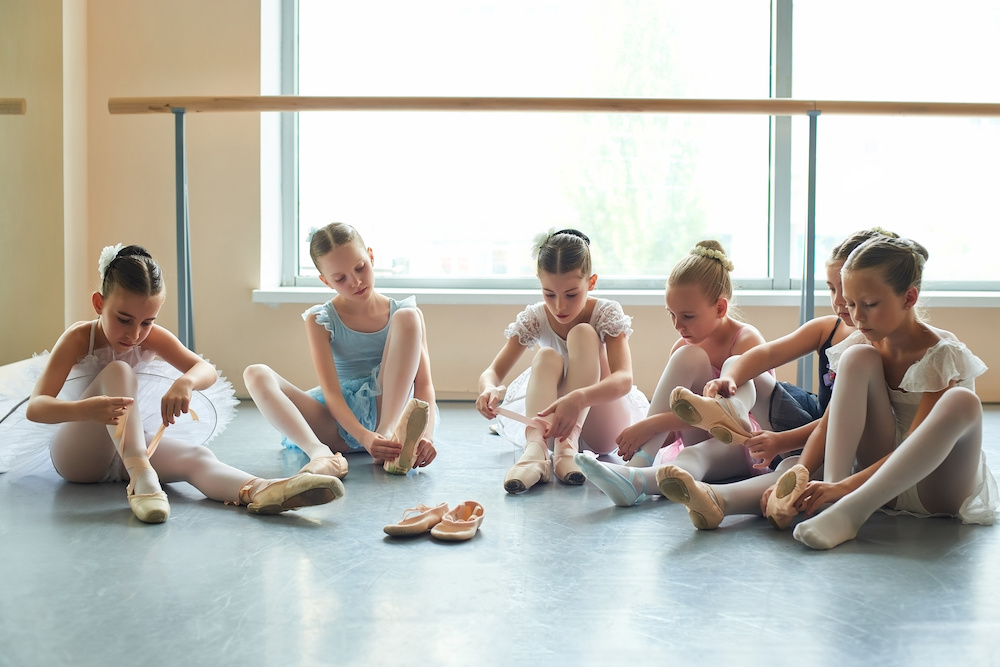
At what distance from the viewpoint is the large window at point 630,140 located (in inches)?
118

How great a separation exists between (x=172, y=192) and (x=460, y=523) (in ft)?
6.39

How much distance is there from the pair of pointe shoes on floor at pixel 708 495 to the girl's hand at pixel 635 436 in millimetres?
263

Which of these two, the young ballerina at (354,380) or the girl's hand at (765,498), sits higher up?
the young ballerina at (354,380)

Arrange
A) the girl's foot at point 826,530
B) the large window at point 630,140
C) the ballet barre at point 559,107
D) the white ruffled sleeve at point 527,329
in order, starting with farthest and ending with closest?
the large window at point 630,140 < the ballet barre at point 559,107 < the white ruffled sleeve at point 527,329 < the girl's foot at point 826,530

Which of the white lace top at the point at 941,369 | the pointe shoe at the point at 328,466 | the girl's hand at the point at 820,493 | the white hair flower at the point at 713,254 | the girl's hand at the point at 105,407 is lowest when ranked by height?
the pointe shoe at the point at 328,466

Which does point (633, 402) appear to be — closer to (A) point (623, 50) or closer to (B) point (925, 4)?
(A) point (623, 50)

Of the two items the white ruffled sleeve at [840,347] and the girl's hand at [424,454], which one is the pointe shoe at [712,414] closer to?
the white ruffled sleeve at [840,347]

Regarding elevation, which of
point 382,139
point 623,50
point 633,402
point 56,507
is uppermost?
point 623,50

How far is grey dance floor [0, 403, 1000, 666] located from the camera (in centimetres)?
93

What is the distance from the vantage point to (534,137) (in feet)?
9.89

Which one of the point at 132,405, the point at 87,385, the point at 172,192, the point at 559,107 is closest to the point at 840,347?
the point at 559,107

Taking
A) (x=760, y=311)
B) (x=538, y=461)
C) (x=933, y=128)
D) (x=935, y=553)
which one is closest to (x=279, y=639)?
(x=538, y=461)

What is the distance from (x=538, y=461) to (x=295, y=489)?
0.51m

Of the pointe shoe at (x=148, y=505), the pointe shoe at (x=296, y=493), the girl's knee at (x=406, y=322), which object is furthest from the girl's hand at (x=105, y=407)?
the girl's knee at (x=406, y=322)
